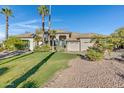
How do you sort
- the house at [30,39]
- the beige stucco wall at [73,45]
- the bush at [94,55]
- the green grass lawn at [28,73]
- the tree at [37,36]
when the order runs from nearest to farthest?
the green grass lawn at [28,73]
the bush at [94,55]
the beige stucco wall at [73,45]
the house at [30,39]
the tree at [37,36]

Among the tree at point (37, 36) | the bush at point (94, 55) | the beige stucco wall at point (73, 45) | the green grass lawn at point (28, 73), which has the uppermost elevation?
the tree at point (37, 36)

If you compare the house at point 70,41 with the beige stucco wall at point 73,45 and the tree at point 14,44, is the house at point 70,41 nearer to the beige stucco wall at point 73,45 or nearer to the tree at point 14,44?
the beige stucco wall at point 73,45

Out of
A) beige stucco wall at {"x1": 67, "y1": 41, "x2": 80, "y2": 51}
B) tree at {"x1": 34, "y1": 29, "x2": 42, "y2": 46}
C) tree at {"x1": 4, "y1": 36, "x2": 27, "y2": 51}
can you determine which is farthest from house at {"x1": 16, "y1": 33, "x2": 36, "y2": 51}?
beige stucco wall at {"x1": 67, "y1": 41, "x2": 80, "y2": 51}

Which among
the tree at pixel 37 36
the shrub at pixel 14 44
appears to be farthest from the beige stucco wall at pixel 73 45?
the shrub at pixel 14 44

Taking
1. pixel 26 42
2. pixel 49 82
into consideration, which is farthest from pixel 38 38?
pixel 49 82

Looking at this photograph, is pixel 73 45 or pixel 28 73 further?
pixel 73 45

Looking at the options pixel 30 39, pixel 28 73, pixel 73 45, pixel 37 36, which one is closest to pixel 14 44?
pixel 30 39

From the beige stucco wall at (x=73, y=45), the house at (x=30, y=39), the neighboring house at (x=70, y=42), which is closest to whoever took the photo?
the neighboring house at (x=70, y=42)

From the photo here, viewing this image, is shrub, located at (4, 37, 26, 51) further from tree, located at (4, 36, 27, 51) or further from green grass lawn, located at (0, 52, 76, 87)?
green grass lawn, located at (0, 52, 76, 87)

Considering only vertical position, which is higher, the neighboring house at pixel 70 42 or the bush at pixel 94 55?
the neighboring house at pixel 70 42

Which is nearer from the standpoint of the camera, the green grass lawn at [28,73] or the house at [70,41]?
the green grass lawn at [28,73]

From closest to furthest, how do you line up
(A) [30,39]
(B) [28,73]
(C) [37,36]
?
(B) [28,73] → (A) [30,39] → (C) [37,36]

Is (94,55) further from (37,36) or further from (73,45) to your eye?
(37,36)
